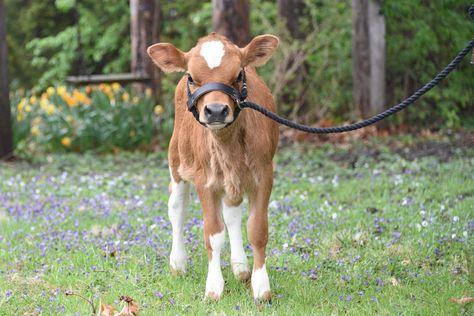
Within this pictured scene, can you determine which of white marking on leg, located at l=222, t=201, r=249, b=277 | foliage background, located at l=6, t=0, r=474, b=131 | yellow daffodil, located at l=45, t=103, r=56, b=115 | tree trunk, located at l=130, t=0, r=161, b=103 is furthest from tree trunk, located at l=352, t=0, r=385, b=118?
white marking on leg, located at l=222, t=201, r=249, b=277

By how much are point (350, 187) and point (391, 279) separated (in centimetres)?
335

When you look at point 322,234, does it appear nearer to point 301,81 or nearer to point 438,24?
point 438,24

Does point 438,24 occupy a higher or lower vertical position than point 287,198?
higher

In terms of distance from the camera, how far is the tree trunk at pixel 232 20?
1194 cm

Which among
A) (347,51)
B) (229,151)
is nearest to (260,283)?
(229,151)

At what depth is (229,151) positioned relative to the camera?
4762 mm

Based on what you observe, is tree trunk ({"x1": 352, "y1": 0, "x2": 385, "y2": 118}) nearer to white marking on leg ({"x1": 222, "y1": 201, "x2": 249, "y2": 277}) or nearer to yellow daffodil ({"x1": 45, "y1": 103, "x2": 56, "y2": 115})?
yellow daffodil ({"x1": 45, "y1": 103, "x2": 56, "y2": 115})

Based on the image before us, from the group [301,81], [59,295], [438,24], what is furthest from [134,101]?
[59,295]

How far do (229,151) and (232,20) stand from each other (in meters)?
7.51

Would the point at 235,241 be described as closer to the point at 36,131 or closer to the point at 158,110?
the point at 158,110

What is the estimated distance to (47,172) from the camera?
35.2 feet

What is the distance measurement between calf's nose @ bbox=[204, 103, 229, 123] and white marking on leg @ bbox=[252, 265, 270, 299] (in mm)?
1094

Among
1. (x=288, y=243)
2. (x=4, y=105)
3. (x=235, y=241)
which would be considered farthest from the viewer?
(x=4, y=105)

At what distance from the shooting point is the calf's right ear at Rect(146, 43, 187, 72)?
15.5 ft
